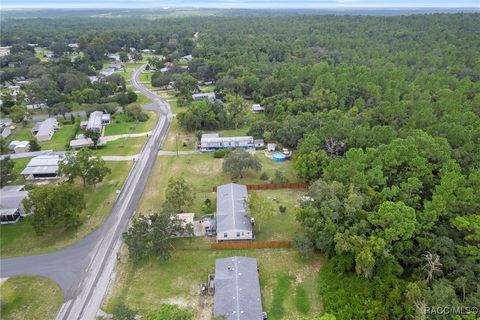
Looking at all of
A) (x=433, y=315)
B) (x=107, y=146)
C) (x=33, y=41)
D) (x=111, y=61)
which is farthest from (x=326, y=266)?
(x=33, y=41)

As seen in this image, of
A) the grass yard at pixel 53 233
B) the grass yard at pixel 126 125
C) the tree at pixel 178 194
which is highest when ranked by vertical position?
the tree at pixel 178 194

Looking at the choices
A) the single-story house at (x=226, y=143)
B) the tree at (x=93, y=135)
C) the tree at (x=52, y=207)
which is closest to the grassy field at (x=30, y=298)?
the tree at (x=52, y=207)

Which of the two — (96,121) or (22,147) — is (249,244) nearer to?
(22,147)

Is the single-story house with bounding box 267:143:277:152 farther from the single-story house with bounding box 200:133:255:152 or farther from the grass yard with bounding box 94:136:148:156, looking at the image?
the grass yard with bounding box 94:136:148:156

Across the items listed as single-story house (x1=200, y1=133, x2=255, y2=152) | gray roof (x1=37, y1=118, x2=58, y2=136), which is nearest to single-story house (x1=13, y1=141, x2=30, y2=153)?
gray roof (x1=37, y1=118, x2=58, y2=136)

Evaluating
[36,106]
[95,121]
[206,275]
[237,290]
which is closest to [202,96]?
[95,121]

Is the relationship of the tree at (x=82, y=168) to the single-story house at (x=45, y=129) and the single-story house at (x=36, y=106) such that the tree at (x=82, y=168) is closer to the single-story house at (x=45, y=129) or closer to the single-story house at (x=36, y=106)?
the single-story house at (x=45, y=129)
